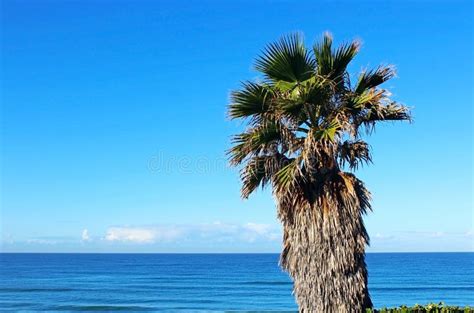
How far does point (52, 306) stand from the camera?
160 feet

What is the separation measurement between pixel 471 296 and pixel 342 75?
2076 inches

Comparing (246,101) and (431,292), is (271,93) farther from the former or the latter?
(431,292)

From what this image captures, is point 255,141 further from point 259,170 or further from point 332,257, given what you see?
point 332,257

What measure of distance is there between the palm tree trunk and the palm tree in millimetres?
20

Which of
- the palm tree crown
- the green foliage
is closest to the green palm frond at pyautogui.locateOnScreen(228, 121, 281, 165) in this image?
the palm tree crown

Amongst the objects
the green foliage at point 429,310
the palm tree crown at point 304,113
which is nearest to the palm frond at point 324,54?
the palm tree crown at point 304,113

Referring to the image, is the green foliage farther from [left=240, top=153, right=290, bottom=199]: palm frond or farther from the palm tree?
[left=240, top=153, right=290, bottom=199]: palm frond

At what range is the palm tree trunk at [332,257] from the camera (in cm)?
1173

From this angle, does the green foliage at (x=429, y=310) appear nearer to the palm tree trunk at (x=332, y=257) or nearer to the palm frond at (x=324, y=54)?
the palm tree trunk at (x=332, y=257)

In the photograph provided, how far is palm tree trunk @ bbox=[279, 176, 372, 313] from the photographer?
1173 cm

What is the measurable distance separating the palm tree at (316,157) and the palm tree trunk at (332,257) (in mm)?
20

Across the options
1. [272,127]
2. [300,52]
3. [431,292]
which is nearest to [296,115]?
[272,127]

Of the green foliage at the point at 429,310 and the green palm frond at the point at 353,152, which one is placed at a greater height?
the green palm frond at the point at 353,152

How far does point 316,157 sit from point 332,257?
81.7 inches
